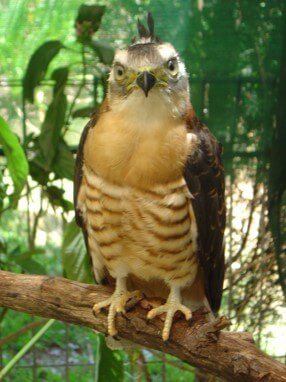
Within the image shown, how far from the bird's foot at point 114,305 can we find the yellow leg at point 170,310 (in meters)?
0.10

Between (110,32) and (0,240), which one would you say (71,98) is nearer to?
(110,32)

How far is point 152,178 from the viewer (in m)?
1.95

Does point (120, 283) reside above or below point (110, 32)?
below

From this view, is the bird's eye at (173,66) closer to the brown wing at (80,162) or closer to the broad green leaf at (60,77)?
the brown wing at (80,162)

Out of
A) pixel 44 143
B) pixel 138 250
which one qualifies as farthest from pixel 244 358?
pixel 44 143

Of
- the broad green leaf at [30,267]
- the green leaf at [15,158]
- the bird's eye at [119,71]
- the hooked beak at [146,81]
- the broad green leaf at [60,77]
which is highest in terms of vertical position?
the broad green leaf at [60,77]

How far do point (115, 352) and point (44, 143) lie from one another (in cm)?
94

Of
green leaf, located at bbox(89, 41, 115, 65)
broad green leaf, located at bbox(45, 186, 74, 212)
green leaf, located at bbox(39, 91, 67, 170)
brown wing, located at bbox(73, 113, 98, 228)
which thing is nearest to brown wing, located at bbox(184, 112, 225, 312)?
brown wing, located at bbox(73, 113, 98, 228)

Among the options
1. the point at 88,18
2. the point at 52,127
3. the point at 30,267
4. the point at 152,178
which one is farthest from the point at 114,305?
the point at 88,18

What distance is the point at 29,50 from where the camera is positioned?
3082 mm

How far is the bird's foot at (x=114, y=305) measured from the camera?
6.66 ft

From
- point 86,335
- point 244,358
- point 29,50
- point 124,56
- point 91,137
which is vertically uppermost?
point 29,50

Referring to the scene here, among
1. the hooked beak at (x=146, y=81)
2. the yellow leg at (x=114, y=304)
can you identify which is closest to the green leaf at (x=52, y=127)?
the yellow leg at (x=114, y=304)

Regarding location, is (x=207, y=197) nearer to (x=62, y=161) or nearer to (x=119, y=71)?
(x=119, y=71)
